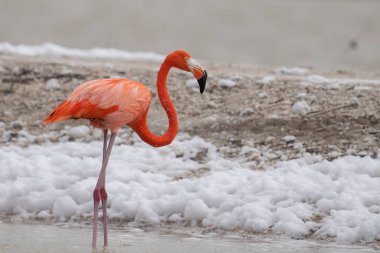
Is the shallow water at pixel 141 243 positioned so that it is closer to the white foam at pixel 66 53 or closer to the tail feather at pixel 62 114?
the tail feather at pixel 62 114

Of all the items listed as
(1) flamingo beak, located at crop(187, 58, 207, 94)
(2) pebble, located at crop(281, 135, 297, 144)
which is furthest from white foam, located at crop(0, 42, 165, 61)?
(1) flamingo beak, located at crop(187, 58, 207, 94)

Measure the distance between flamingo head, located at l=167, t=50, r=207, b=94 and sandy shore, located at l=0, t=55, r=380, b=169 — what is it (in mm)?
2158

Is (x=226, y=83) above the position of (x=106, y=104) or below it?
above

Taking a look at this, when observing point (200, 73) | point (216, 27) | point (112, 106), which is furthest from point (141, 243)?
point (216, 27)

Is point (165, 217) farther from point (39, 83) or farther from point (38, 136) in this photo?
point (39, 83)

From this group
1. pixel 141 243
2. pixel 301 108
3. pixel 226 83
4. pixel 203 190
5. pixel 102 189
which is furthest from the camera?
pixel 226 83

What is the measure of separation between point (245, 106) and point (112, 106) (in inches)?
154

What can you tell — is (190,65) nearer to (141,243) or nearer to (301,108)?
(141,243)

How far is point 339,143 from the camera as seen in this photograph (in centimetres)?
991

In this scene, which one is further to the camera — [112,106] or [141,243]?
[141,243]

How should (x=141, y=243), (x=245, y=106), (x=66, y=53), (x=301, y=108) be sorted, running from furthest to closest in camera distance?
(x=66, y=53)
(x=245, y=106)
(x=301, y=108)
(x=141, y=243)

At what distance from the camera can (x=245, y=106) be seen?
1131 centimetres

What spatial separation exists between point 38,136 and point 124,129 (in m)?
1.01

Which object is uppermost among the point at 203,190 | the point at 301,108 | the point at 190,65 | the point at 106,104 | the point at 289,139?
the point at 301,108
